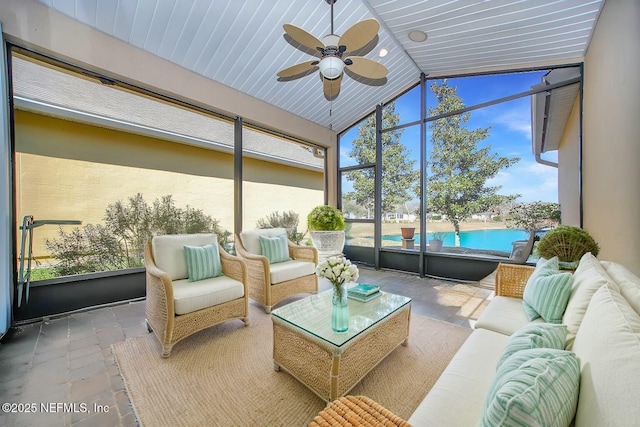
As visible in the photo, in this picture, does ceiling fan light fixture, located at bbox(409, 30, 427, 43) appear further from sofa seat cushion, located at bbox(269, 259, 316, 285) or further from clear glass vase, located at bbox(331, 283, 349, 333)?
clear glass vase, located at bbox(331, 283, 349, 333)

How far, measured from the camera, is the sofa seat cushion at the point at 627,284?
1.08 metres

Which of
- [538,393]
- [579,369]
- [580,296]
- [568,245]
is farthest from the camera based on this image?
[568,245]

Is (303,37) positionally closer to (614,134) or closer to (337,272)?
(337,272)

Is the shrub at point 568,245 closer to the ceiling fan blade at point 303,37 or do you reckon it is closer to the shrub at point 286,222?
the ceiling fan blade at point 303,37

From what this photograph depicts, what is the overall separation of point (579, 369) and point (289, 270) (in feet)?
8.62

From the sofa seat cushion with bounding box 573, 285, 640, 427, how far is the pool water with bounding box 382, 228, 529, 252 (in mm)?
3361

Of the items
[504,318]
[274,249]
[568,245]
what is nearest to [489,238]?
[568,245]

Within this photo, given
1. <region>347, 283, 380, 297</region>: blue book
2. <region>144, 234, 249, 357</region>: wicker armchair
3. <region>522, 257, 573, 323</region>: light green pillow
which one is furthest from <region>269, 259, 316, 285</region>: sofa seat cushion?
<region>522, 257, 573, 323</region>: light green pillow

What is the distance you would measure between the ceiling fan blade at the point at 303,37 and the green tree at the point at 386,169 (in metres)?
2.97

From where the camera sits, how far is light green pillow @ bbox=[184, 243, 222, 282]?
8.62 ft

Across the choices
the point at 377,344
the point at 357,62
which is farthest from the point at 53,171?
the point at 377,344

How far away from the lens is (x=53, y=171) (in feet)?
9.31

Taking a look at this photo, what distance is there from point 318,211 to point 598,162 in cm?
384

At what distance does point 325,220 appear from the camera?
16.2 ft
